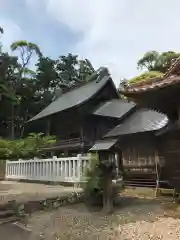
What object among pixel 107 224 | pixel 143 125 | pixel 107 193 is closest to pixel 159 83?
pixel 107 193

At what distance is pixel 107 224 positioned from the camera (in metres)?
5.57

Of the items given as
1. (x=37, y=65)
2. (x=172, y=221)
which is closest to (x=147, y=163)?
(x=172, y=221)

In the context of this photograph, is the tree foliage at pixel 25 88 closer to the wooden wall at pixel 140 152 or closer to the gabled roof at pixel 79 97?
the gabled roof at pixel 79 97

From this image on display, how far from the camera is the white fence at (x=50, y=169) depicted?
39.8 ft

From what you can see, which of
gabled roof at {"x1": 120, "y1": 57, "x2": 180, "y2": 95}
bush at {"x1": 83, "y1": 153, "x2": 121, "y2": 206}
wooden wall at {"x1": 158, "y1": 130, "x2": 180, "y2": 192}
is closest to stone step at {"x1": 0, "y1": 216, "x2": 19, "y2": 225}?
bush at {"x1": 83, "y1": 153, "x2": 121, "y2": 206}

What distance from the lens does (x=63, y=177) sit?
42.2 feet

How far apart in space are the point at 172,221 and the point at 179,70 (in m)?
3.50

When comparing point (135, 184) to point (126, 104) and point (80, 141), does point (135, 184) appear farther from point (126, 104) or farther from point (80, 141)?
point (126, 104)

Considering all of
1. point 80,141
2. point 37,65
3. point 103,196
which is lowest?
point 103,196

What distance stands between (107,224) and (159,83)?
3.40 meters

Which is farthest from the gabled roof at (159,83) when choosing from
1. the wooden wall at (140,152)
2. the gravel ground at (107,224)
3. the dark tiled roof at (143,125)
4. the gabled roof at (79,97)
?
the gabled roof at (79,97)

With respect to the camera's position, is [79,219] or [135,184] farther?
[135,184]

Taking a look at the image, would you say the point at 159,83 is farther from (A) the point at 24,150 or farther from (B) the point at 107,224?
(A) the point at 24,150

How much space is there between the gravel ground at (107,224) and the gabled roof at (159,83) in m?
2.87
